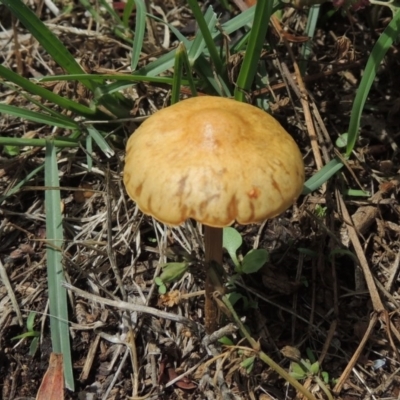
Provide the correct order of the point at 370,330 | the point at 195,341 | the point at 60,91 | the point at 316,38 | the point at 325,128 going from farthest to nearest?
the point at 316,38 < the point at 60,91 < the point at 325,128 < the point at 195,341 < the point at 370,330

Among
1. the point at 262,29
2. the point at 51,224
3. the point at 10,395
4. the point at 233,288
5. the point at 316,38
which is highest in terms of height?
the point at 262,29

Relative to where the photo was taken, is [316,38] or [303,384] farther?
[316,38]

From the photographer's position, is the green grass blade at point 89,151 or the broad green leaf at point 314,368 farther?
the green grass blade at point 89,151

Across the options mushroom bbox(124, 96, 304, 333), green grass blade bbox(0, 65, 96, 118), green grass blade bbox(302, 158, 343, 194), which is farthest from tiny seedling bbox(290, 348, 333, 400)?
green grass blade bbox(0, 65, 96, 118)

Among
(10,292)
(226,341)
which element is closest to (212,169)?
(226,341)

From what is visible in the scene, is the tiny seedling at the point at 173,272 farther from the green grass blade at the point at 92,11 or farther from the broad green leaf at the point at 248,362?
the green grass blade at the point at 92,11

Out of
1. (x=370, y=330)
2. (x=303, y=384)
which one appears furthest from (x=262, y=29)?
(x=303, y=384)

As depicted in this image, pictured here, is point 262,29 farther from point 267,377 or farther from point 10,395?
point 10,395

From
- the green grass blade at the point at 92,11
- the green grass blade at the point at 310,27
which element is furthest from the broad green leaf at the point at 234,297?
the green grass blade at the point at 92,11
